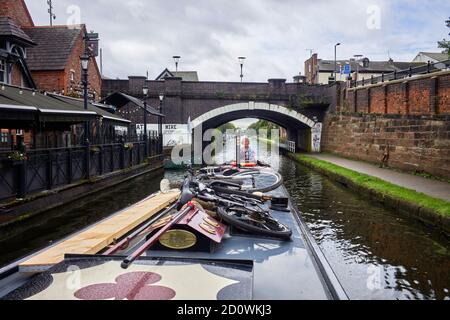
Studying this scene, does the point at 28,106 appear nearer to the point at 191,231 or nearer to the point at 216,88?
the point at 191,231

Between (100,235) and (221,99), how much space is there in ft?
75.8

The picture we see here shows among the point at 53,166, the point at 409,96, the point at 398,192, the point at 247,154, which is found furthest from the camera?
the point at 409,96

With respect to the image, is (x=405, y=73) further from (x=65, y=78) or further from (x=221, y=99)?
(x=65, y=78)

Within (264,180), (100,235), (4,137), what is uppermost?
(4,137)

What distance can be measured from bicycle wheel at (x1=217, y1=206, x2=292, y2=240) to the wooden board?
132 centimetres

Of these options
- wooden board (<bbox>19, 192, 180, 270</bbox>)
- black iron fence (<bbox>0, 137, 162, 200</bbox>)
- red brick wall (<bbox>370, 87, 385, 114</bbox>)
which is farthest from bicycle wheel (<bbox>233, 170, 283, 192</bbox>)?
red brick wall (<bbox>370, 87, 385, 114</bbox>)

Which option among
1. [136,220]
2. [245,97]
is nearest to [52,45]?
[245,97]

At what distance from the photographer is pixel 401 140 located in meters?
15.9

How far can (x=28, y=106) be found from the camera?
28.8ft

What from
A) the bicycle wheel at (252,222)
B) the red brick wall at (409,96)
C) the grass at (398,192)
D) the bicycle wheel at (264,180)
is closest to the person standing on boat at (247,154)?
the grass at (398,192)

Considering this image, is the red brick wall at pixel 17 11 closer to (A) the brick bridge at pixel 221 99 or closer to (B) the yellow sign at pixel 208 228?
(A) the brick bridge at pixel 221 99

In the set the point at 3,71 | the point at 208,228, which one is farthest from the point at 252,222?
the point at 3,71

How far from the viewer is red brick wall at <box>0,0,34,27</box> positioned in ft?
57.6

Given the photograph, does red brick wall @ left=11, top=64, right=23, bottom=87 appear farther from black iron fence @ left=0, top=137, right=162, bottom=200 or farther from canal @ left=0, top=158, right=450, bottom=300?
canal @ left=0, top=158, right=450, bottom=300
